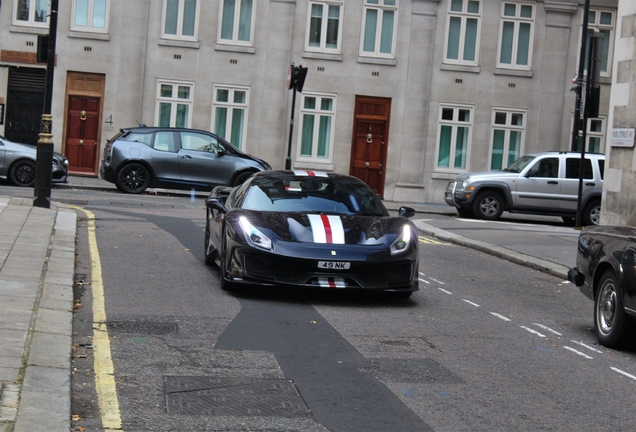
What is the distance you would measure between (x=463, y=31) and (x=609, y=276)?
2519 cm

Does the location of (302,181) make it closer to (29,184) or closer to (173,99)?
(29,184)

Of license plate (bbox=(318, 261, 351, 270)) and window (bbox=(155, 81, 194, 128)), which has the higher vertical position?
window (bbox=(155, 81, 194, 128))

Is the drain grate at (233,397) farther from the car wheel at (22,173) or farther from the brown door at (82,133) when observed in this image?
the brown door at (82,133)

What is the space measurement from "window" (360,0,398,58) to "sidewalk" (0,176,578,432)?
12547 mm

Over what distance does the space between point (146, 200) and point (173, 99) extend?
1005 centimetres

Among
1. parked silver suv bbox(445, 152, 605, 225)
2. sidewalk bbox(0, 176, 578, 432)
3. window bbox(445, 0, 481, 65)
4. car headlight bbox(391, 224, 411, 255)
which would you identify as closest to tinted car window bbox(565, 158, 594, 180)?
parked silver suv bbox(445, 152, 605, 225)

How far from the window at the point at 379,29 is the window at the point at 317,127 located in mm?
2136

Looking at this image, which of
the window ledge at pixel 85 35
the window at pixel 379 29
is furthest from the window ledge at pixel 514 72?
the window ledge at pixel 85 35

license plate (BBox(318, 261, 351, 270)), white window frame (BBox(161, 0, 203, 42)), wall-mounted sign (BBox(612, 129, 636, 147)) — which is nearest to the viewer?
license plate (BBox(318, 261, 351, 270))

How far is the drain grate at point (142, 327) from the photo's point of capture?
8.10 m

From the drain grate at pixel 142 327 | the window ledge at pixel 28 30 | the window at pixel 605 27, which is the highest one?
the window at pixel 605 27

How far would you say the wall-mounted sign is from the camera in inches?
802

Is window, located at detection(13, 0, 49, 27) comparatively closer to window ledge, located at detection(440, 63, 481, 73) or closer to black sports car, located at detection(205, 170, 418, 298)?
window ledge, located at detection(440, 63, 481, 73)

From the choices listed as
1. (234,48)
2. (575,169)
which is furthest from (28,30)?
(575,169)
